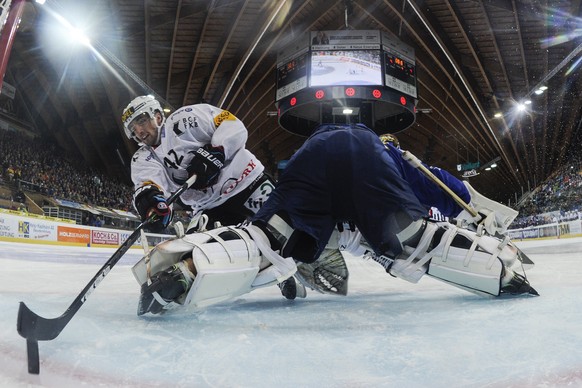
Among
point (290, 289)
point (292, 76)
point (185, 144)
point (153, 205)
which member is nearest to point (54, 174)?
point (292, 76)

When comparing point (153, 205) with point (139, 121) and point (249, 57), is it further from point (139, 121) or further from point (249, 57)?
point (249, 57)

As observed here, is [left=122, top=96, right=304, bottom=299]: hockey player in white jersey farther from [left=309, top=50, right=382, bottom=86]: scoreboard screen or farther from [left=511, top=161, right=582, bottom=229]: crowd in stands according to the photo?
[left=511, top=161, right=582, bottom=229]: crowd in stands

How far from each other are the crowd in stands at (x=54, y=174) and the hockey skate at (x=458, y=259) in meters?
10.6

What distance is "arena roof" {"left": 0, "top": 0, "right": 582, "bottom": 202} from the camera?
8.96 m

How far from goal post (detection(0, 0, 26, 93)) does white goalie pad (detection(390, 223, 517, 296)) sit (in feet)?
5.11

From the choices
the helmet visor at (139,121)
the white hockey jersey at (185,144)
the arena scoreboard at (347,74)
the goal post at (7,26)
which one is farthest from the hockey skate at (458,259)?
the arena scoreboard at (347,74)

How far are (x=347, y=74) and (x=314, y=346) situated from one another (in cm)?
831

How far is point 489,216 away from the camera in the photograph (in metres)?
1.37

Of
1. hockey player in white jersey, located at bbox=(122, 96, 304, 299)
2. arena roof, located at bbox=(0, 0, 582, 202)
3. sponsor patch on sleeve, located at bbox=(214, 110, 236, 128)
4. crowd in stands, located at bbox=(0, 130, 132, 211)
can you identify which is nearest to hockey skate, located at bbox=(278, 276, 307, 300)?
hockey player in white jersey, located at bbox=(122, 96, 304, 299)

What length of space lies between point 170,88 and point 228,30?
2.65 m

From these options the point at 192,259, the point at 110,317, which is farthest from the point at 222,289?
the point at 110,317

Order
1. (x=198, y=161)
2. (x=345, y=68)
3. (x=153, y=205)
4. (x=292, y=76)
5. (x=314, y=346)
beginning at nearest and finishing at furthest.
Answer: (x=314, y=346)
(x=153, y=205)
(x=198, y=161)
(x=345, y=68)
(x=292, y=76)

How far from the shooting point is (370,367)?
0.65 meters

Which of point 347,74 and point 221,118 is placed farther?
point 347,74
